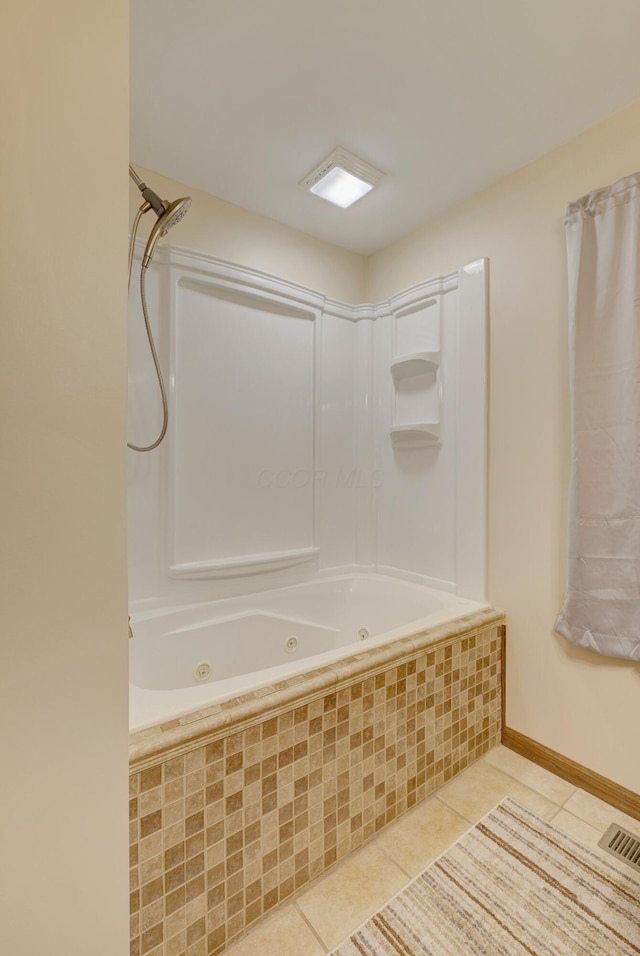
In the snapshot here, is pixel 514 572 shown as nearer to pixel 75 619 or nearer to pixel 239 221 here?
pixel 75 619

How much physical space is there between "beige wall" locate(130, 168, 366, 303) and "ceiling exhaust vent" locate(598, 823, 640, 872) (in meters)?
2.68

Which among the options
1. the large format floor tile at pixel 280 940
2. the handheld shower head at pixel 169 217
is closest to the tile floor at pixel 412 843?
the large format floor tile at pixel 280 940

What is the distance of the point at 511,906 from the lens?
1181 mm

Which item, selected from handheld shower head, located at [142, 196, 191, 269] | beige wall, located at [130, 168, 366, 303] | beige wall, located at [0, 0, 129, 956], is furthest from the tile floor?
beige wall, located at [130, 168, 366, 303]

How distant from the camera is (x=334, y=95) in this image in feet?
4.93

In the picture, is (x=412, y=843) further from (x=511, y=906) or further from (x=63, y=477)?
(x=63, y=477)

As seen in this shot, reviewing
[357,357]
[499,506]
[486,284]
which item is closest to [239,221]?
[357,357]

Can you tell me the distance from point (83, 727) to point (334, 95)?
2004 millimetres

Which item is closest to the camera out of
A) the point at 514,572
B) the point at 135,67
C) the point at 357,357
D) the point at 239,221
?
the point at 135,67

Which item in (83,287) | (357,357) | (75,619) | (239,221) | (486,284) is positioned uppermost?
(239,221)

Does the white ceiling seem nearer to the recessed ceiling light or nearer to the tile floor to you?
the recessed ceiling light

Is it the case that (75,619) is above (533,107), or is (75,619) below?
below

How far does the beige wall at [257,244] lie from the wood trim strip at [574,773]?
2440 mm

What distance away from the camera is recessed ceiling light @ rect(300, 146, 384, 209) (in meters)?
1.80
